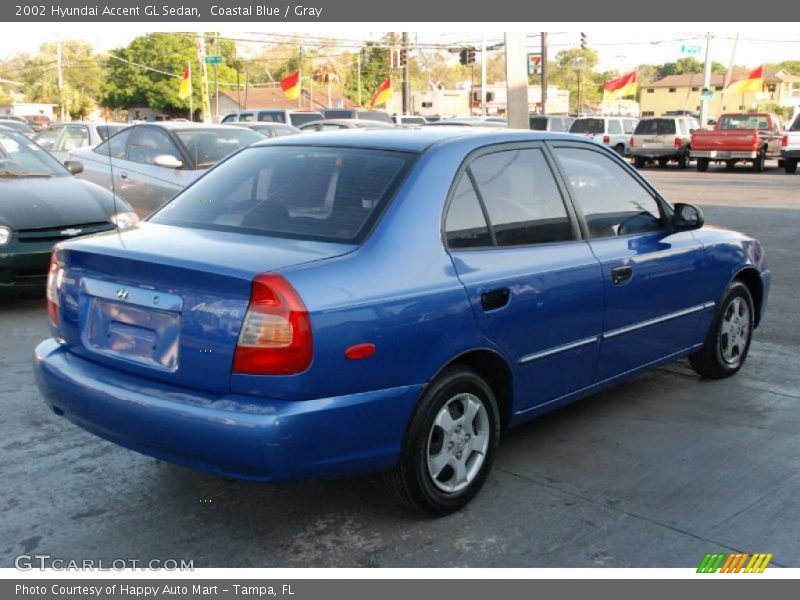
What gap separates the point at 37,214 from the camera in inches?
305

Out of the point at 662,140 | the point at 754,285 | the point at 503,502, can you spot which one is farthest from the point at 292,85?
the point at 503,502

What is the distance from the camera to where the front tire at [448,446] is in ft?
12.0

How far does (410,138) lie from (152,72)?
80.0 m

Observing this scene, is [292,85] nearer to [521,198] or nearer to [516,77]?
[516,77]

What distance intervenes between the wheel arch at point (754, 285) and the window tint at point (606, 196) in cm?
109

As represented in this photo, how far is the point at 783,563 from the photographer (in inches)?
137

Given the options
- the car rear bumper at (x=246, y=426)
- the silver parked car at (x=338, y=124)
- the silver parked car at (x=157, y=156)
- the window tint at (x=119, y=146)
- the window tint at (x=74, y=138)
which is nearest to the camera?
the car rear bumper at (x=246, y=426)

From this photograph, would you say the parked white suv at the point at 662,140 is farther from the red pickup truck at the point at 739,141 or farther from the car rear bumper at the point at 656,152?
the red pickup truck at the point at 739,141

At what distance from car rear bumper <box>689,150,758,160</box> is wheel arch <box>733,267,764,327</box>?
2378 centimetres

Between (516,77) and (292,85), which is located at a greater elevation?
(292,85)

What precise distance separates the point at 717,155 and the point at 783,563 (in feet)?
89.3

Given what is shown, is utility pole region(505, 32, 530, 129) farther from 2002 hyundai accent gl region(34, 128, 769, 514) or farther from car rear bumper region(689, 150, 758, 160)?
car rear bumper region(689, 150, 758, 160)

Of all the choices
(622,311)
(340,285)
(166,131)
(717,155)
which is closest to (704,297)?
(622,311)

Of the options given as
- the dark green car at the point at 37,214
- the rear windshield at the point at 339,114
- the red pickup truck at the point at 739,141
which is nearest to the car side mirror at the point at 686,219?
the dark green car at the point at 37,214
